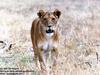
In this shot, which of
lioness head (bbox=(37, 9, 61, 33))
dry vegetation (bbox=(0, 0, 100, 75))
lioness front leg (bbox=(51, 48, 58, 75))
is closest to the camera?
lioness head (bbox=(37, 9, 61, 33))

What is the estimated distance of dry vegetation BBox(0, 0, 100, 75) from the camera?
680 cm

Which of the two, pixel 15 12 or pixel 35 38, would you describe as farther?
pixel 15 12

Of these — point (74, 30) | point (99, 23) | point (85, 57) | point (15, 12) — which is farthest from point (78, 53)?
point (15, 12)

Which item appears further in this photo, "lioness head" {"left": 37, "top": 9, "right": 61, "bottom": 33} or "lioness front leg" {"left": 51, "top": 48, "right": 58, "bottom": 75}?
"lioness front leg" {"left": 51, "top": 48, "right": 58, "bottom": 75}

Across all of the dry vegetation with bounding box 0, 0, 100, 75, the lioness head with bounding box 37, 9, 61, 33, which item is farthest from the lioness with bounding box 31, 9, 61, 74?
the dry vegetation with bounding box 0, 0, 100, 75

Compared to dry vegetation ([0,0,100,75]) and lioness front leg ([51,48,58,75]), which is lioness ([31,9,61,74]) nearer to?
lioness front leg ([51,48,58,75])

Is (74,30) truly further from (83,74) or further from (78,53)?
(83,74)

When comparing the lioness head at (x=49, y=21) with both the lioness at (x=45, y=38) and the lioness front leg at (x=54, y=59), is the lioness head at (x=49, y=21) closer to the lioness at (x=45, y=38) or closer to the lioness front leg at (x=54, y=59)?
the lioness at (x=45, y=38)

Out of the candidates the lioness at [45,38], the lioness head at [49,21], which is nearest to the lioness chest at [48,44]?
the lioness at [45,38]

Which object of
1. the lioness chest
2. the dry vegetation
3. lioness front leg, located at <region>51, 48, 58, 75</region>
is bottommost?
the dry vegetation

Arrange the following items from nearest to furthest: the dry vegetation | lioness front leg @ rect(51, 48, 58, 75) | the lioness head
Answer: the lioness head → lioness front leg @ rect(51, 48, 58, 75) → the dry vegetation

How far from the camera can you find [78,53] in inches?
290

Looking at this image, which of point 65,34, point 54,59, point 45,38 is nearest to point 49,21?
point 45,38

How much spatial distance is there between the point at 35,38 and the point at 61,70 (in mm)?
561
